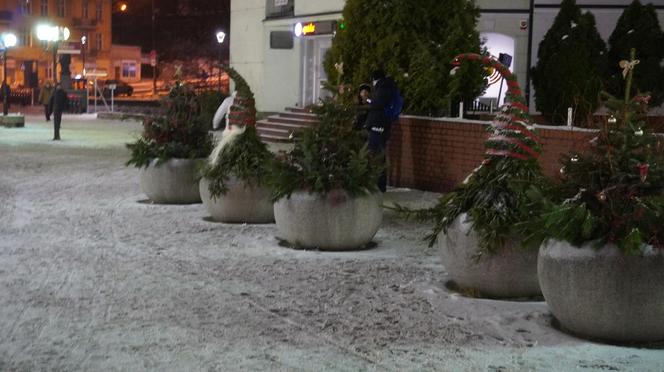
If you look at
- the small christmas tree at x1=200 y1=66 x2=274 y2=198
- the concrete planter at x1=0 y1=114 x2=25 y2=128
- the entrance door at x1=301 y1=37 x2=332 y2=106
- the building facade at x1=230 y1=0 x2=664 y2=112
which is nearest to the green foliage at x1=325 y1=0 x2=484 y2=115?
the small christmas tree at x1=200 y1=66 x2=274 y2=198

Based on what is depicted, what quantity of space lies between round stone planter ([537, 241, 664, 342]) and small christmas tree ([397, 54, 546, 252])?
1.02 m

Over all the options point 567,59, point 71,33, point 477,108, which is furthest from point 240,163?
point 71,33

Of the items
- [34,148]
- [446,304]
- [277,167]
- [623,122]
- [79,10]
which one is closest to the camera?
[623,122]

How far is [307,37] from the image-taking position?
31406mm

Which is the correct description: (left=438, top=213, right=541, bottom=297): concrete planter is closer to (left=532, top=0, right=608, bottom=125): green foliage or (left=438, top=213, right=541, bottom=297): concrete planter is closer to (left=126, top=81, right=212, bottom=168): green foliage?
(left=126, top=81, right=212, bottom=168): green foliage

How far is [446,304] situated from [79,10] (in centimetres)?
8819

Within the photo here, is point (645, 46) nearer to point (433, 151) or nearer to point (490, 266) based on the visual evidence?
point (433, 151)

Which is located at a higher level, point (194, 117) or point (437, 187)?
point (194, 117)

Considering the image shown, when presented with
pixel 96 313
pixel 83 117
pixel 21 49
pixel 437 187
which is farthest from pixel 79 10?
pixel 96 313

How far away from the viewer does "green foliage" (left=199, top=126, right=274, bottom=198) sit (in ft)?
39.5

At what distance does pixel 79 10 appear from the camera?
301ft

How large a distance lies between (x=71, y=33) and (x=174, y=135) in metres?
79.8

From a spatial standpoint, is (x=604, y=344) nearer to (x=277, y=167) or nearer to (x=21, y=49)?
(x=277, y=167)

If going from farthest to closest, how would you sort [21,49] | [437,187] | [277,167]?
[21,49]
[437,187]
[277,167]
